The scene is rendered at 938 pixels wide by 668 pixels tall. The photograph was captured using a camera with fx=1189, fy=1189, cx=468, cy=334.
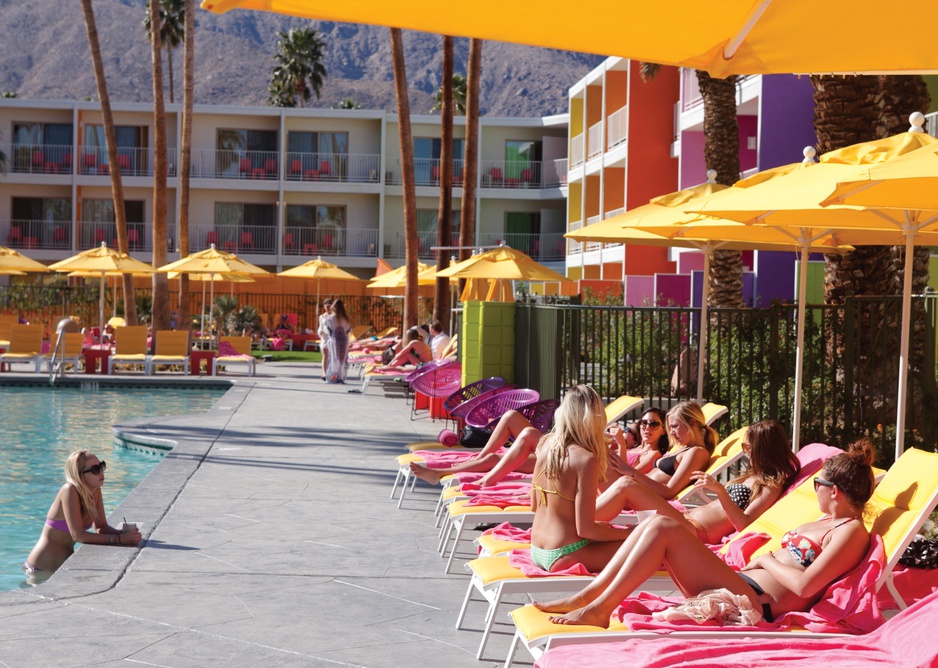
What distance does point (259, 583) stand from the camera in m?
6.94

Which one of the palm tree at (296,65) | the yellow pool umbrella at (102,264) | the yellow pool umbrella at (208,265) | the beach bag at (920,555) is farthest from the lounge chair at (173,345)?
the palm tree at (296,65)

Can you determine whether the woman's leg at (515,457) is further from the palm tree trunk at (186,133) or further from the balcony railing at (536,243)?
the balcony railing at (536,243)

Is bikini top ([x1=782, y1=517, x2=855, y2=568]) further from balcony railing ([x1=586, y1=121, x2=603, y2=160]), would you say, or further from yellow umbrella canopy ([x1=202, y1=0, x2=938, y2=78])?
balcony railing ([x1=586, y1=121, x2=603, y2=160])

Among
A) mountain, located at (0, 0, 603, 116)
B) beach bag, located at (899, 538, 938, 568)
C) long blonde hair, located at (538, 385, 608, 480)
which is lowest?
beach bag, located at (899, 538, 938, 568)

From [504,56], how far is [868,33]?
189796 millimetres

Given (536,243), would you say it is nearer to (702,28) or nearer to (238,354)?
(238,354)

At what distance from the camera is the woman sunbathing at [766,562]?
5.12 metres

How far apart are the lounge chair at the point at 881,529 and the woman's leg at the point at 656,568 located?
144mm

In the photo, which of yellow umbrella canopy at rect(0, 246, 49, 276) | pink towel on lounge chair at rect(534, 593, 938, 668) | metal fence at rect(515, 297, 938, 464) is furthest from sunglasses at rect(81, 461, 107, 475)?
yellow umbrella canopy at rect(0, 246, 49, 276)

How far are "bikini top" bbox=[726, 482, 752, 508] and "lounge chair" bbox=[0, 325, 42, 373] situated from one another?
19252 millimetres

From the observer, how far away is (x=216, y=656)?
5.44 m

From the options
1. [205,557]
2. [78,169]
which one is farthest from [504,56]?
[205,557]

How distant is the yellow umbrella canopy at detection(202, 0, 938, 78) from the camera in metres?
3.87

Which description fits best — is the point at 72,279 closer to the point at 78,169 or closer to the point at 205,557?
the point at 78,169
